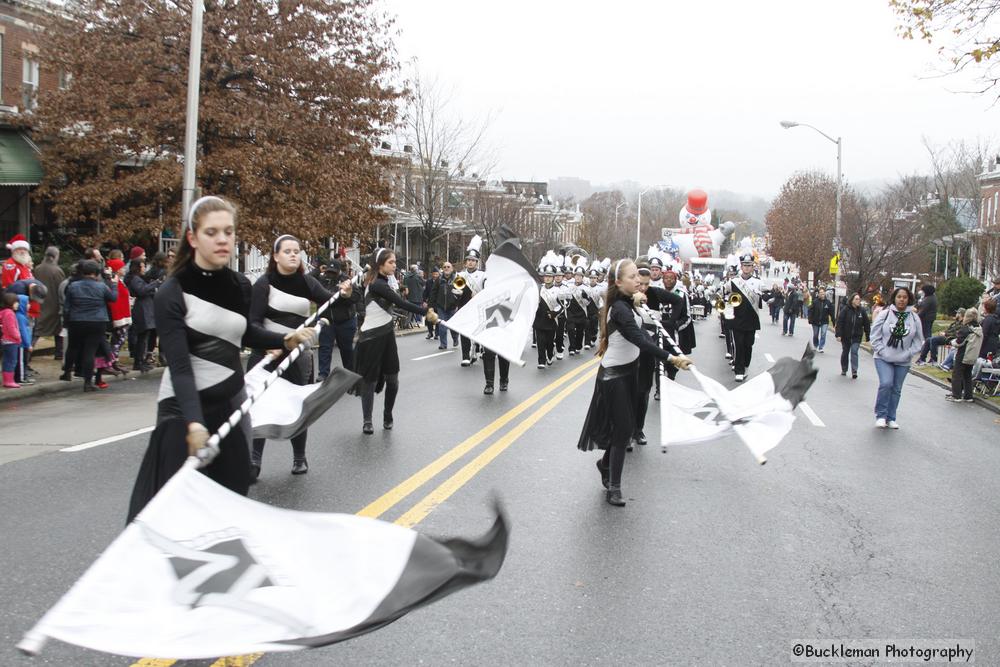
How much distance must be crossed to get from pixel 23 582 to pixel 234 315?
2.18 m

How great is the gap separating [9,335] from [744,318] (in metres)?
11.5

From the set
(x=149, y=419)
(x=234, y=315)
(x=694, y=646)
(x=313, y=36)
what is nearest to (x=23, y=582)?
(x=234, y=315)

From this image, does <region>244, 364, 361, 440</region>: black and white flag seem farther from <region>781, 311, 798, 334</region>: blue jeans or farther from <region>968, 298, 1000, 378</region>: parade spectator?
<region>781, 311, 798, 334</region>: blue jeans

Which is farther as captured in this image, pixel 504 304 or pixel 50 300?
pixel 50 300

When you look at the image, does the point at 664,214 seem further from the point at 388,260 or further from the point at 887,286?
the point at 388,260

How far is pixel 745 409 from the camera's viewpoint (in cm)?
668

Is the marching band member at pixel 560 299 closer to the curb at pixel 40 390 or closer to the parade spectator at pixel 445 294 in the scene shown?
the parade spectator at pixel 445 294

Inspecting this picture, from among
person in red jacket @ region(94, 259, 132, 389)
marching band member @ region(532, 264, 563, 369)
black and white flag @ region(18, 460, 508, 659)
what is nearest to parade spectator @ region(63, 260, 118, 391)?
person in red jacket @ region(94, 259, 132, 389)

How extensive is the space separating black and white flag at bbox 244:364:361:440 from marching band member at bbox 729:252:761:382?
10.5 meters

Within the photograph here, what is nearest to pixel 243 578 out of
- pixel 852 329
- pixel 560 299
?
pixel 560 299

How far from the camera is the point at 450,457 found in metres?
8.52

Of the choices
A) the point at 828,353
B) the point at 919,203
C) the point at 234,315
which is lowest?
the point at 828,353

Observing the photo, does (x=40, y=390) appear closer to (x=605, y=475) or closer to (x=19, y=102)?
(x=605, y=475)

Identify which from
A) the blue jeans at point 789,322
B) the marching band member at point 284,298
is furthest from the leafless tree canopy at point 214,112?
the blue jeans at point 789,322
